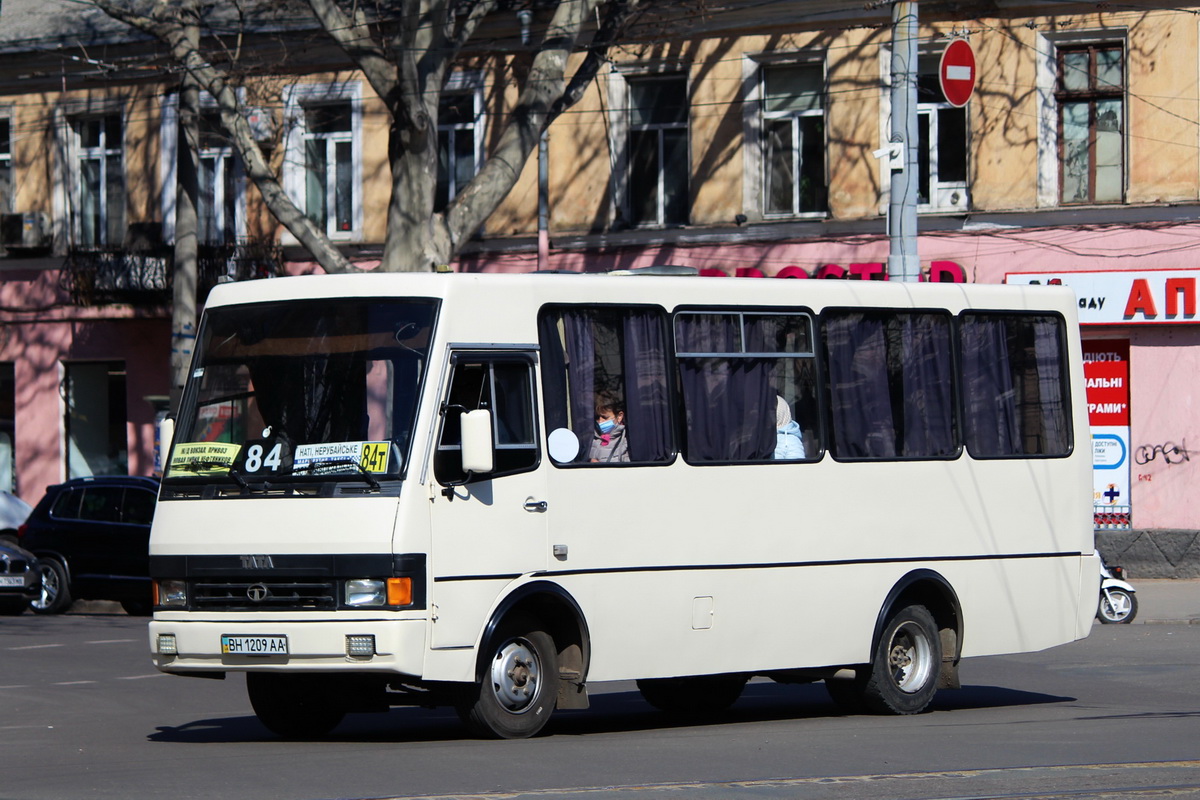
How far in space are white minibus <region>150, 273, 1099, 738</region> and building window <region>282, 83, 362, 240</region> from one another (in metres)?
16.8

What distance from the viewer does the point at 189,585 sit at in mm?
10328

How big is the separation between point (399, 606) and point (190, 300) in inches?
615

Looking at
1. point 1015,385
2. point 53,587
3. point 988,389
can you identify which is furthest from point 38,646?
point 1015,385

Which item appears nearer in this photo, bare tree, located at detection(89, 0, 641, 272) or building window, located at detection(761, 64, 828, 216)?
bare tree, located at detection(89, 0, 641, 272)

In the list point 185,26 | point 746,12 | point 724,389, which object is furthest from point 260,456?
point 746,12

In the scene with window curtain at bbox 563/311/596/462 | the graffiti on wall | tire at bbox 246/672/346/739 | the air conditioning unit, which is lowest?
tire at bbox 246/672/346/739

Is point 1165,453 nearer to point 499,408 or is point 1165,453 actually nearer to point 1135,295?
point 1135,295

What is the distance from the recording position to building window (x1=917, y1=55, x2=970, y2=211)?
24.7m

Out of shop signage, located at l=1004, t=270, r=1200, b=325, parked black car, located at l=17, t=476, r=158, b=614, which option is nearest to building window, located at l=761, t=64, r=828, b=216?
shop signage, located at l=1004, t=270, r=1200, b=325

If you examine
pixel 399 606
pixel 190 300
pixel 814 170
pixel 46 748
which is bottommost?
pixel 46 748

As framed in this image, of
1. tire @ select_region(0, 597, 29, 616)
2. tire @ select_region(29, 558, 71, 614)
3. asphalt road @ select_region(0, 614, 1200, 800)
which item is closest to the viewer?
asphalt road @ select_region(0, 614, 1200, 800)

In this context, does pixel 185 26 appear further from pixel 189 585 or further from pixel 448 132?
pixel 189 585

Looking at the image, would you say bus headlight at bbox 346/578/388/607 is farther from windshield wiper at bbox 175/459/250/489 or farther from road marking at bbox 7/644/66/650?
road marking at bbox 7/644/66/650

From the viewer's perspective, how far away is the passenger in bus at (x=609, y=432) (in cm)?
1091
